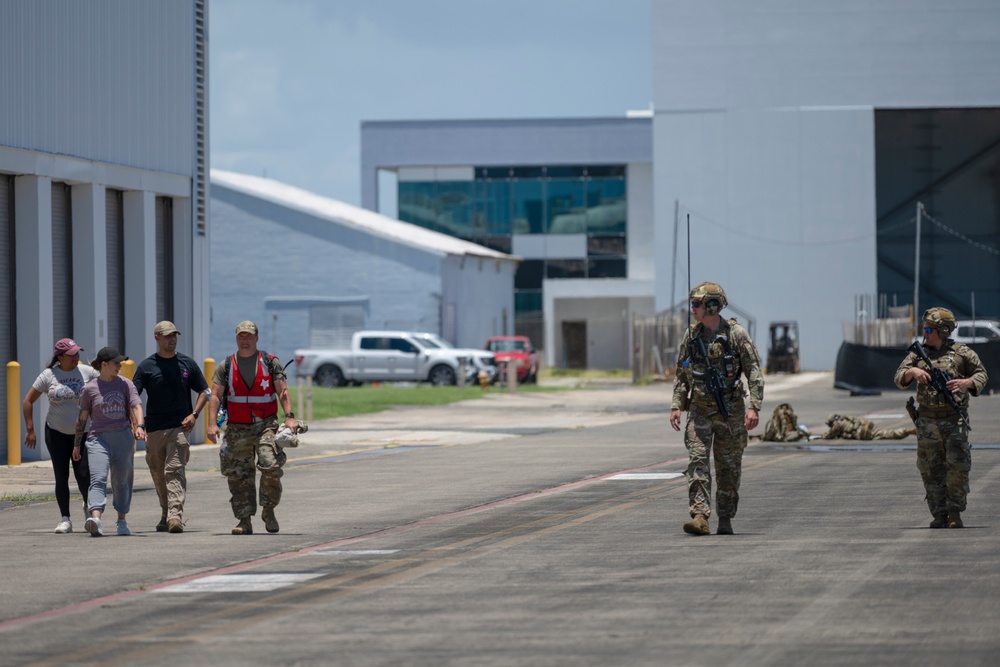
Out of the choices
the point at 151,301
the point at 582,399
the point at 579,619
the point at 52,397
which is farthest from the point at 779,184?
the point at 579,619

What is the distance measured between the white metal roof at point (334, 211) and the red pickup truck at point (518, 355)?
12.7 feet

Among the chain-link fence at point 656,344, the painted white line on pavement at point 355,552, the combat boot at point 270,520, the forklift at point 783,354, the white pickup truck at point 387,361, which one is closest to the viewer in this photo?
the painted white line on pavement at point 355,552

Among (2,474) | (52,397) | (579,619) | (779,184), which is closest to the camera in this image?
(579,619)

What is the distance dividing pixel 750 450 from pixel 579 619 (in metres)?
15.0

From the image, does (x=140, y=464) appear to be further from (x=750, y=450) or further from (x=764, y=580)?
(x=764, y=580)

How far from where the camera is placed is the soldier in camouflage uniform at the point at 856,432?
968 inches

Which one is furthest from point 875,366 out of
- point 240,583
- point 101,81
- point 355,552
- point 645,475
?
point 240,583

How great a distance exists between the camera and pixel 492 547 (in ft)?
39.8

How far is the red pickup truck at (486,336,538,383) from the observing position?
50438mm

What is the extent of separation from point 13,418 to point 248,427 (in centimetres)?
1003

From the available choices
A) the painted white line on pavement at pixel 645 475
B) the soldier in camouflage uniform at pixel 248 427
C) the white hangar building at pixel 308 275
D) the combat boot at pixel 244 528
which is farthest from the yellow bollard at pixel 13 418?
the white hangar building at pixel 308 275

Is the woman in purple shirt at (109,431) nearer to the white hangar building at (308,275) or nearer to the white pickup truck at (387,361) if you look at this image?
the white pickup truck at (387,361)

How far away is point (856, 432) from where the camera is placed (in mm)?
24609

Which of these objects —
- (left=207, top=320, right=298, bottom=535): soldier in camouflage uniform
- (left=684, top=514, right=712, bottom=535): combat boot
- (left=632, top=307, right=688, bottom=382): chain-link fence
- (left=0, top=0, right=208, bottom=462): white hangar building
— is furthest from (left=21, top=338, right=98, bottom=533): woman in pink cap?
(left=632, top=307, right=688, bottom=382): chain-link fence
